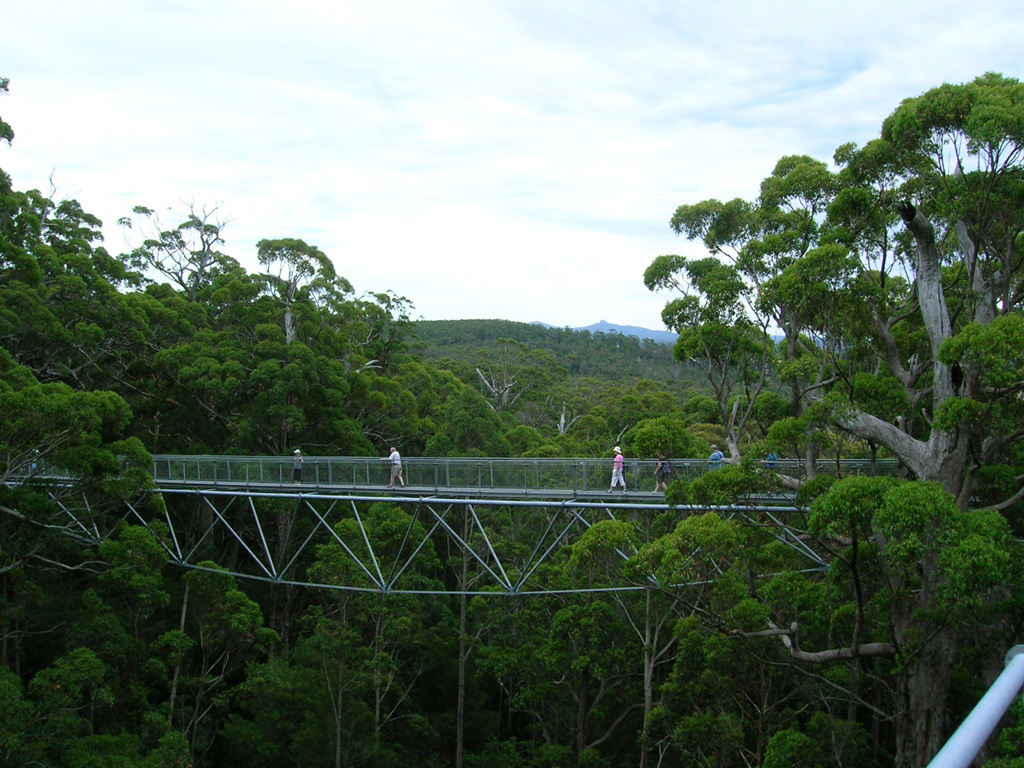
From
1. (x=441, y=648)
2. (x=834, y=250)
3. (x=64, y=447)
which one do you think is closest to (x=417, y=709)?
Answer: (x=441, y=648)

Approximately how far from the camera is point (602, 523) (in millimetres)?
10586

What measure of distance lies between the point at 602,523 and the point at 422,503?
161 inches

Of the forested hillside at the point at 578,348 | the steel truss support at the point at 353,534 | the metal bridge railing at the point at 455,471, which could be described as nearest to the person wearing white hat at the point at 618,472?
the metal bridge railing at the point at 455,471

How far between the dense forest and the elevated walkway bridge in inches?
16.5

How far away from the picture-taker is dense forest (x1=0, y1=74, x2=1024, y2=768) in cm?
877

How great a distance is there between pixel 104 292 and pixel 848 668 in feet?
64.4

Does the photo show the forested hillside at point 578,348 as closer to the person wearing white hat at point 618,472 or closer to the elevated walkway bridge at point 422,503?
the elevated walkway bridge at point 422,503

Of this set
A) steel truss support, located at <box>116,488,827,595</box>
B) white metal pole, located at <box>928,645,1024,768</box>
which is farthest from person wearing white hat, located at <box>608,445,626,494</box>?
white metal pole, located at <box>928,645,1024,768</box>

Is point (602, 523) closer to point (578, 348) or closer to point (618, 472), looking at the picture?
point (618, 472)

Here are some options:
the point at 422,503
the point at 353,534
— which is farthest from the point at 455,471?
the point at 353,534

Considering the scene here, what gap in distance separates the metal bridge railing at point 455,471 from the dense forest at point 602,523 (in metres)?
0.63

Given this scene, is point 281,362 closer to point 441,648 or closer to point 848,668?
point 441,648

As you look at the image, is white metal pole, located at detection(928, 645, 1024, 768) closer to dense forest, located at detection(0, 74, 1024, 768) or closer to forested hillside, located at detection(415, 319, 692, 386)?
dense forest, located at detection(0, 74, 1024, 768)

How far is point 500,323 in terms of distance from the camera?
112 m
